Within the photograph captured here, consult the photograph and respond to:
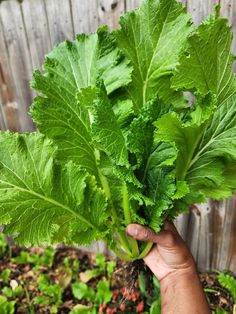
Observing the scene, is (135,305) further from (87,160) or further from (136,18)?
(136,18)

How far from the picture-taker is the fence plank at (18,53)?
240 cm

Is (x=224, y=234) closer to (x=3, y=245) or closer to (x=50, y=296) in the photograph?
(x=50, y=296)

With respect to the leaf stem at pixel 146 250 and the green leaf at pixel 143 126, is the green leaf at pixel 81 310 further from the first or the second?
the green leaf at pixel 143 126

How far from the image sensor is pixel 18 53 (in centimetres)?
252

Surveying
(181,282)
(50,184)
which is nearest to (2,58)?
(50,184)

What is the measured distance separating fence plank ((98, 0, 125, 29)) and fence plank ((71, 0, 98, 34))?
0.10 feet

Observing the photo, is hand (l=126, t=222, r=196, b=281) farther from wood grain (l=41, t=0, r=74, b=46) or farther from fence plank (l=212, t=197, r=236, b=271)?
wood grain (l=41, t=0, r=74, b=46)

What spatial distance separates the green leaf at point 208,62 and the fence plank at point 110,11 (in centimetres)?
99

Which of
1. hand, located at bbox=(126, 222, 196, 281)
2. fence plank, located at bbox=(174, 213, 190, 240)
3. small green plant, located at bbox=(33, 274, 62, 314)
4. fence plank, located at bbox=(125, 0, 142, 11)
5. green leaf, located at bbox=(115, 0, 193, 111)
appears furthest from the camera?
small green plant, located at bbox=(33, 274, 62, 314)

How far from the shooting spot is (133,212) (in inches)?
57.9

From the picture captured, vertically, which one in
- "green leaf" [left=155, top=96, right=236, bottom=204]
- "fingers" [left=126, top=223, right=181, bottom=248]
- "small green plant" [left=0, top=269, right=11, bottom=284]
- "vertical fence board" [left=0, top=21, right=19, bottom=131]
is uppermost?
"vertical fence board" [left=0, top=21, right=19, bottom=131]

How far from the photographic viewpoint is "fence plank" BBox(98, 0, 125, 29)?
2121 mm

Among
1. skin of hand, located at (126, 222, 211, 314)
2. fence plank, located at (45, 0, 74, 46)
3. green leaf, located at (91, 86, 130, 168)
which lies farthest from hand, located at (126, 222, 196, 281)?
fence plank, located at (45, 0, 74, 46)

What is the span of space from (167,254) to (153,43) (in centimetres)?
88
